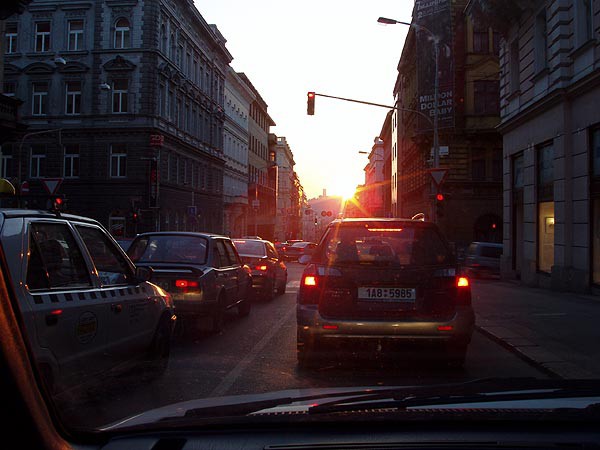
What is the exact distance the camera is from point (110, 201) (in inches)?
1538

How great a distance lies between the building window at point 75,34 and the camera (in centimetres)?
3988

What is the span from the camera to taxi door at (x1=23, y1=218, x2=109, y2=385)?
3715 mm

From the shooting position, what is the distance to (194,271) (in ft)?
27.4

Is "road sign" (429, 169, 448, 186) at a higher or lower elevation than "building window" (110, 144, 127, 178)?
lower

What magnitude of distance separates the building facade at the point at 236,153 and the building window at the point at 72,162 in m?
19.9

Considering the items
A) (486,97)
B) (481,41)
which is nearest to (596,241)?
(486,97)

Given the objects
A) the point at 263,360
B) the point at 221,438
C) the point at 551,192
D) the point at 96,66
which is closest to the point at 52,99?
the point at 96,66

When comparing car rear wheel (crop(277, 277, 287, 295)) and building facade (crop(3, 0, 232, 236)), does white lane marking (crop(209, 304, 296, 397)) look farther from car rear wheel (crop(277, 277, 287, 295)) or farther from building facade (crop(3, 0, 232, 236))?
building facade (crop(3, 0, 232, 236))

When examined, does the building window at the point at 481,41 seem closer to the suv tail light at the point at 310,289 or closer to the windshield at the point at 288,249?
the windshield at the point at 288,249

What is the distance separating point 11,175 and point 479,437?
44830mm

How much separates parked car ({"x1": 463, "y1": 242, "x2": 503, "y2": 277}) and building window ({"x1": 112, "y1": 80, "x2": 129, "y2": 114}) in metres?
26.9

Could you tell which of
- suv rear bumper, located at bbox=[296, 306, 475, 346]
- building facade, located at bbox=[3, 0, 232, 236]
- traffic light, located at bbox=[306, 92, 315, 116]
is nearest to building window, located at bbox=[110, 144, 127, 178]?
building facade, located at bbox=[3, 0, 232, 236]

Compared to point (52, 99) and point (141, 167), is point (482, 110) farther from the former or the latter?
point (52, 99)

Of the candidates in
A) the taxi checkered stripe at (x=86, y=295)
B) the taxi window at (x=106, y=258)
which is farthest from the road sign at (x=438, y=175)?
the taxi window at (x=106, y=258)
